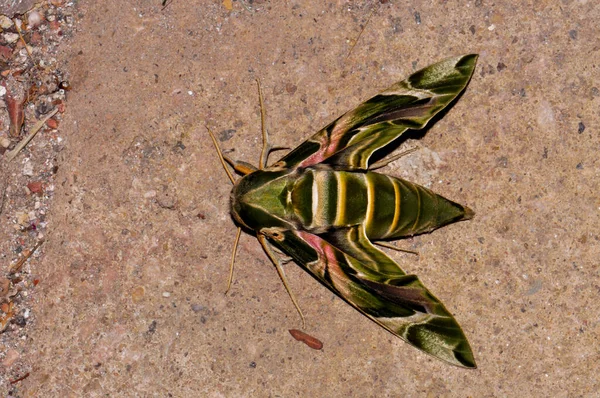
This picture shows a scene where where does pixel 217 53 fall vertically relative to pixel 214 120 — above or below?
above

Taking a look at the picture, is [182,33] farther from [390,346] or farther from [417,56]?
[390,346]

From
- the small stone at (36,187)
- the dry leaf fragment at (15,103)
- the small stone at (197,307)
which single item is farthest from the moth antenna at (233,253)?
the dry leaf fragment at (15,103)

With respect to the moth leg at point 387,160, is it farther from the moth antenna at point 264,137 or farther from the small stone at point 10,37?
the small stone at point 10,37

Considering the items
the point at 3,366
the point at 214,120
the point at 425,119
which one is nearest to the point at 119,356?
the point at 3,366

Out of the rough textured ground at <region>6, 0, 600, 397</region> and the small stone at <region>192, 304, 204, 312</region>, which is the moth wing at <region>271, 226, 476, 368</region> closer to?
the rough textured ground at <region>6, 0, 600, 397</region>

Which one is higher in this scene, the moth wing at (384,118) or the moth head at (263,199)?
the moth wing at (384,118)

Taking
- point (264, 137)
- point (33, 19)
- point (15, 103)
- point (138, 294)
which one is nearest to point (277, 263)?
point (264, 137)
